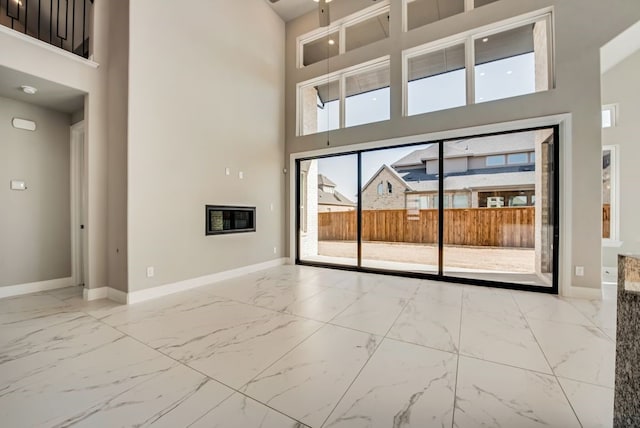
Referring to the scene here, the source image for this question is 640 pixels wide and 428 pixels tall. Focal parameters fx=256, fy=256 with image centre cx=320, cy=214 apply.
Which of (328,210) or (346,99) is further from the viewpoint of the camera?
(328,210)

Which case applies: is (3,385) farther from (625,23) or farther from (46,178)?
(625,23)

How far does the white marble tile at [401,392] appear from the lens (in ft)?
4.65

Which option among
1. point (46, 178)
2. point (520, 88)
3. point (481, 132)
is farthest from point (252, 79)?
point (520, 88)

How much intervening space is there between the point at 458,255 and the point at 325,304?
104 inches

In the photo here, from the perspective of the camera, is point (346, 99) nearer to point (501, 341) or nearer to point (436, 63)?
point (436, 63)

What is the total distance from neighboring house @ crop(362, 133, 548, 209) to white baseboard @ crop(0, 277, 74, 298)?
564cm

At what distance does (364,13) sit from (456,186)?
12.9ft

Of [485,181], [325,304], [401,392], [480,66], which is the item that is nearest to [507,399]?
[401,392]

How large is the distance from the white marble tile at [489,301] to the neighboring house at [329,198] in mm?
2669

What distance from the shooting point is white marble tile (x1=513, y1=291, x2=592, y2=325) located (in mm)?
2811

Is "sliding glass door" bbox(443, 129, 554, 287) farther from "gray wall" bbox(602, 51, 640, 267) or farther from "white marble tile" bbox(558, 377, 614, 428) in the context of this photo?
"white marble tile" bbox(558, 377, 614, 428)

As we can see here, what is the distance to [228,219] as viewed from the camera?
15.1ft

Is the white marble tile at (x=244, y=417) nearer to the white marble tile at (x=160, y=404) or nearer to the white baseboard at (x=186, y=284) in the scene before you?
the white marble tile at (x=160, y=404)

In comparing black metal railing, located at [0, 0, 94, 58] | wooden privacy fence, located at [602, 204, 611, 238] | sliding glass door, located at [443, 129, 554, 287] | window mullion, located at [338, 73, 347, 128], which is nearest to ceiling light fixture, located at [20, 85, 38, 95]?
black metal railing, located at [0, 0, 94, 58]
